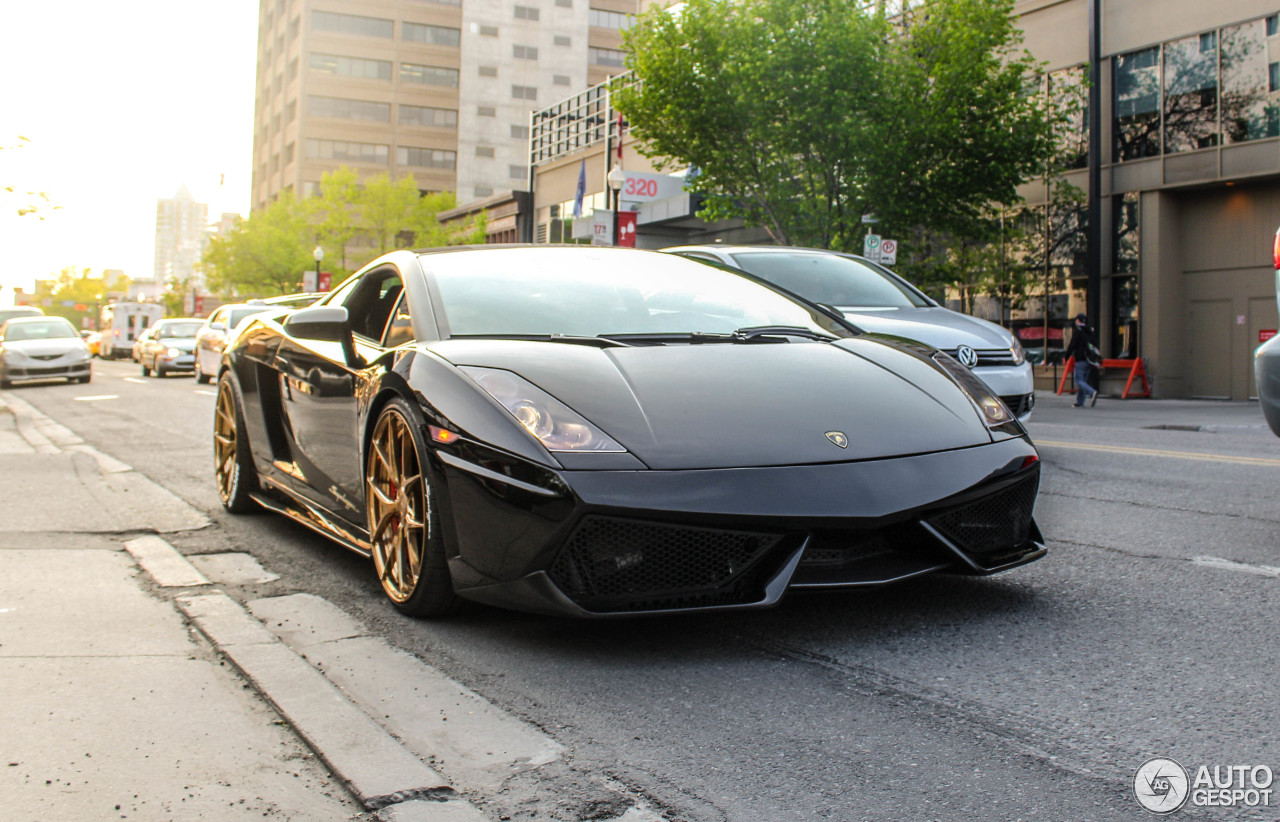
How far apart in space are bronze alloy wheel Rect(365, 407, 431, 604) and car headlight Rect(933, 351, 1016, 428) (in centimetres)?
177

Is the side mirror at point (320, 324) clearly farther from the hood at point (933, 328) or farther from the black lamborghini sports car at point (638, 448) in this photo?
the hood at point (933, 328)

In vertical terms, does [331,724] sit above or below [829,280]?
below

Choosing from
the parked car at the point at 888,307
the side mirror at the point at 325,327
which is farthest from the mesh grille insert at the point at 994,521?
the parked car at the point at 888,307

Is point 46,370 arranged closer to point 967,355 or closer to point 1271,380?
point 967,355

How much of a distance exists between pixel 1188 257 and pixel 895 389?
23447 mm

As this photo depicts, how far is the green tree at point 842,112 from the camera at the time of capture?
21.8m

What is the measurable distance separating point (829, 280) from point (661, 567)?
7142mm

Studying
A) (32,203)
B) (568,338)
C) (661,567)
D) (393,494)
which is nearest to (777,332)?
(568,338)

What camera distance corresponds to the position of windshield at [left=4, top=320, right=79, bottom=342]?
2591cm

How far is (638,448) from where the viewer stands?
10.4ft

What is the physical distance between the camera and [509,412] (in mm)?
3316

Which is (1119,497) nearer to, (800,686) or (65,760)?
(800,686)

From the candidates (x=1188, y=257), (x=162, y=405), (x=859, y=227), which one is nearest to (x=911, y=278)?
(x=859, y=227)

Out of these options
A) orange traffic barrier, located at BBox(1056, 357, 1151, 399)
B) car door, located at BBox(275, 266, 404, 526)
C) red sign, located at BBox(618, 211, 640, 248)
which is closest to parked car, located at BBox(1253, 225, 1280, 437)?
car door, located at BBox(275, 266, 404, 526)
